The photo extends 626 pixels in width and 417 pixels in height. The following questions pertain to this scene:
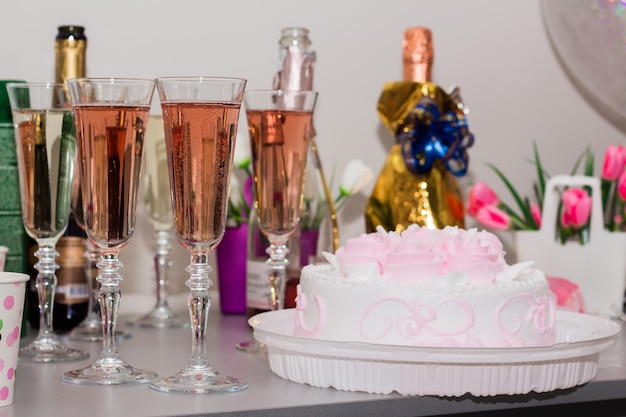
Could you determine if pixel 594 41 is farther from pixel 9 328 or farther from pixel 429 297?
pixel 9 328

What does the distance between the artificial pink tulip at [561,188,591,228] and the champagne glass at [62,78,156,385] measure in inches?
31.8

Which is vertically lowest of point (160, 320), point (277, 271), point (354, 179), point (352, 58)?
point (160, 320)

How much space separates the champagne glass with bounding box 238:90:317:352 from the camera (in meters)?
1.31

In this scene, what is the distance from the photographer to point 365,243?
3.62ft

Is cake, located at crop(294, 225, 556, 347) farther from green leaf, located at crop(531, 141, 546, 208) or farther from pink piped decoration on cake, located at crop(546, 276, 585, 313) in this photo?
green leaf, located at crop(531, 141, 546, 208)

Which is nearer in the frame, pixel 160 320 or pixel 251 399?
pixel 251 399

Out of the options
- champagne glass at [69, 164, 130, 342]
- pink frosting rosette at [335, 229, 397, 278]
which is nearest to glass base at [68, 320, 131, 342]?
champagne glass at [69, 164, 130, 342]

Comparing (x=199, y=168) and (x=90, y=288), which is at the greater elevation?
(x=199, y=168)

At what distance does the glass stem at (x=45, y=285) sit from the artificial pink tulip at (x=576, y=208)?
2.66 feet

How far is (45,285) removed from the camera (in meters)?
1.29

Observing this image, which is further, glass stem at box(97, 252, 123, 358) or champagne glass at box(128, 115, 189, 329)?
champagne glass at box(128, 115, 189, 329)

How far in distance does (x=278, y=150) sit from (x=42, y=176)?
11.3 inches

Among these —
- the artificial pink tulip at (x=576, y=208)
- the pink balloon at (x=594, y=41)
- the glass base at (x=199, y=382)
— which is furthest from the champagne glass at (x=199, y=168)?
the pink balloon at (x=594, y=41)

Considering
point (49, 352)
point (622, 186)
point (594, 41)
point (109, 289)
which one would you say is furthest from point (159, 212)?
point (594, 41)
